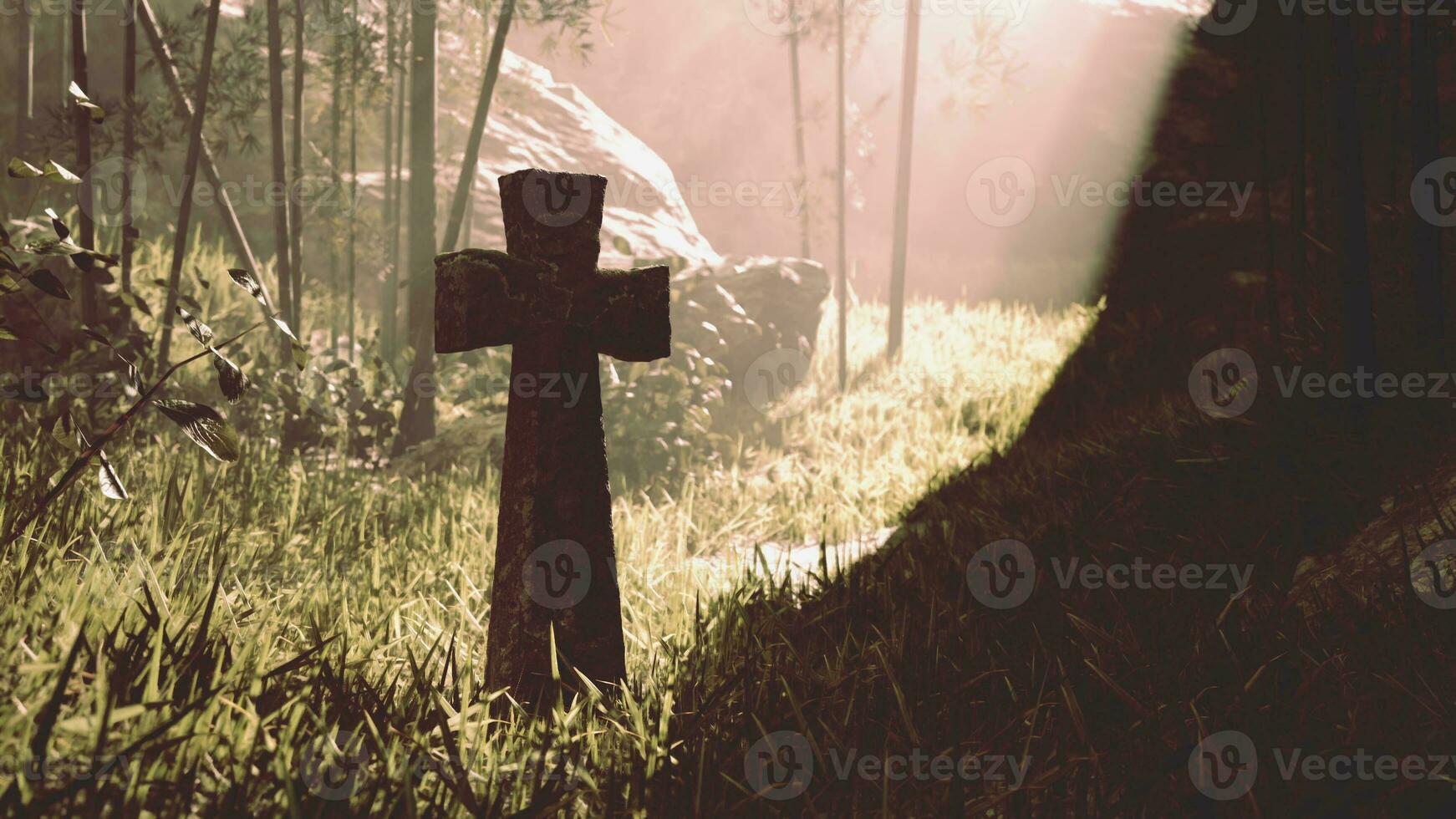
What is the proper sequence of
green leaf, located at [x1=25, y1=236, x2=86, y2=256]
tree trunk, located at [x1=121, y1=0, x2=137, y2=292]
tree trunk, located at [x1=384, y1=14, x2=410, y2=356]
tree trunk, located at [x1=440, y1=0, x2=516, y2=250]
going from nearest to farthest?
green leaf, located at [x1=25, y1=236, x2=86, y2=256] < tree trunk, located at [x1=121, y1=0, x2=137, y2=292] < tree trunk, located at [x1=440, y1=0, x2=516, y2=250] < tree trunk, located at [x1=384, y1=14, x2=410, y2=356]

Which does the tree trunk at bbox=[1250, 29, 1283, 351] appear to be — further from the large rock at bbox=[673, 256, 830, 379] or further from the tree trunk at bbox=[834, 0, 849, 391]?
the tree trunk at bbox=[834, 0, 849, 391]

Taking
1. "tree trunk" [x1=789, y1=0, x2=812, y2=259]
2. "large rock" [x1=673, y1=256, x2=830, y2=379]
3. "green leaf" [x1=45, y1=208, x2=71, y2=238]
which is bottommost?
"green leaf" [x1=45, y1=208, x2=71, y2=238]

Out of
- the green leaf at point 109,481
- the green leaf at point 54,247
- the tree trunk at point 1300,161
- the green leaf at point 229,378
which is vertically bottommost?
the green leaf at point 109,481

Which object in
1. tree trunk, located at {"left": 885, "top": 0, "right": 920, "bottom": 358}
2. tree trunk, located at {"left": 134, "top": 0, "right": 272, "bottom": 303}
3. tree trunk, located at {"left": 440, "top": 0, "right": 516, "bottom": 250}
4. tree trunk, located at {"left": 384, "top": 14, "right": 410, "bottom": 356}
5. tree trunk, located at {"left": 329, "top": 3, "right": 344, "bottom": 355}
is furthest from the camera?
tree trunk, located at {"left": 885, "top": 0, "right": 920, "bottom": 358}

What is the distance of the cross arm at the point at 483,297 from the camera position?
202 centimetres

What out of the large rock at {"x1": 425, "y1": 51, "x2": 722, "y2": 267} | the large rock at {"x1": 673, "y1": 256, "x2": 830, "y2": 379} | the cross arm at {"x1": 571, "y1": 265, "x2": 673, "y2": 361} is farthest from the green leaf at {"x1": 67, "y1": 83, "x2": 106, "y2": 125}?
the large rock at {"x1": 425, "y1": 51, "x2": 722, "y2": 267}

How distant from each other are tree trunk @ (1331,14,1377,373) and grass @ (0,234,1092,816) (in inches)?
74.6

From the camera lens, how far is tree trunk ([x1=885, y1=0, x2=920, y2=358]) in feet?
28.8

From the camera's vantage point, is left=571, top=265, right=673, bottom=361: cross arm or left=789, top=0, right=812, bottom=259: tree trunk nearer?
left=571, top=265, right=673, bottom=361: cross arm

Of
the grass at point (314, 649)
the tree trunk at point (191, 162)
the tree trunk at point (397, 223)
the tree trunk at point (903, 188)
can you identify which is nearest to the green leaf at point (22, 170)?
the grass at point (314, 649)

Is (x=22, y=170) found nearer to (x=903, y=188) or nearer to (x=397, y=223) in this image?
(x=397, y=223)

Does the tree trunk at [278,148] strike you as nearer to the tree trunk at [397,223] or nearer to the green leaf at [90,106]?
the tree trunk at [397,223]

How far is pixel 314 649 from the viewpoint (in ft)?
5.42

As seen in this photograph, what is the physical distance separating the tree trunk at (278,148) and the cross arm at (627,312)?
354 cm
